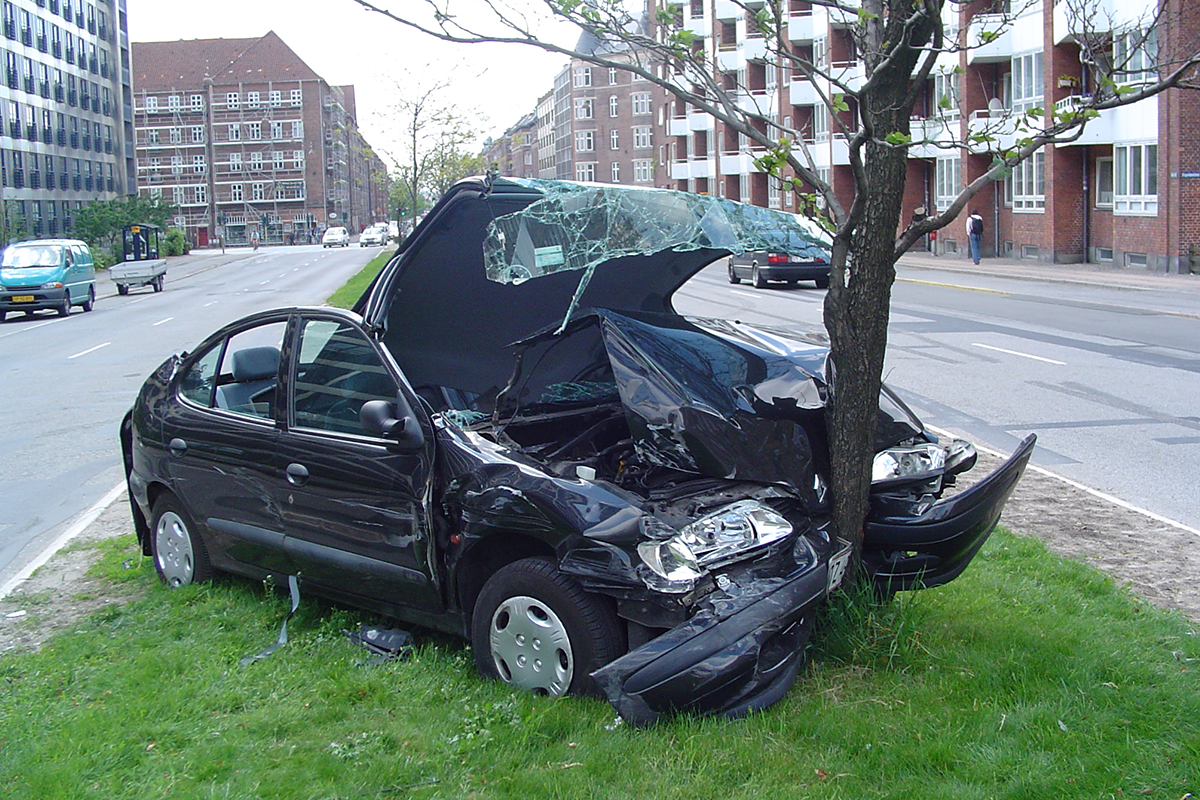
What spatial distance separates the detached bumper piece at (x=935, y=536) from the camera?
15.1ft

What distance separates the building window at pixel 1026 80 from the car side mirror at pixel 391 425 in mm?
36512

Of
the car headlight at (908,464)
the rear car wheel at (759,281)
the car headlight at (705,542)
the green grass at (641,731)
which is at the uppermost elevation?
the rear car wheel at (759,281)

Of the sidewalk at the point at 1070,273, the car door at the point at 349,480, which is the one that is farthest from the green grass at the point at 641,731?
the sidewalk at the point at 1070,273

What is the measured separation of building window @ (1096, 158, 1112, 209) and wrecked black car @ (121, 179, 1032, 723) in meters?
33.9

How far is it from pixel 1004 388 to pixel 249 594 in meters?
9.31

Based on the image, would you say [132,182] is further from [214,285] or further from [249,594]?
[249,594]

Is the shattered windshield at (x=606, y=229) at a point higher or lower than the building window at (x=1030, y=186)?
lower

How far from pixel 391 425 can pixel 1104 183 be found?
3652cm

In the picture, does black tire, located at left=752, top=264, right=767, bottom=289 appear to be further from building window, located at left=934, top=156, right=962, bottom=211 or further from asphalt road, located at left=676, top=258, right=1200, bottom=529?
building window, located at left=934, top=156, right=962, bottom=211

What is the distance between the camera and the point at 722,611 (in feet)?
12.7

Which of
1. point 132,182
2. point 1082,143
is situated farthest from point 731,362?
point 132,182

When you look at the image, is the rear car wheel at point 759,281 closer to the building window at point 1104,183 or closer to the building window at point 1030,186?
the building window at point 1030,186

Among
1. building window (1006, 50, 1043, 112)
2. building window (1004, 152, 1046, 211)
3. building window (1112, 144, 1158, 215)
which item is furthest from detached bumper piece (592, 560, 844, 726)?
building window (1004, 152, 1046, 211)

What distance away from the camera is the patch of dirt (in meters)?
5.44
